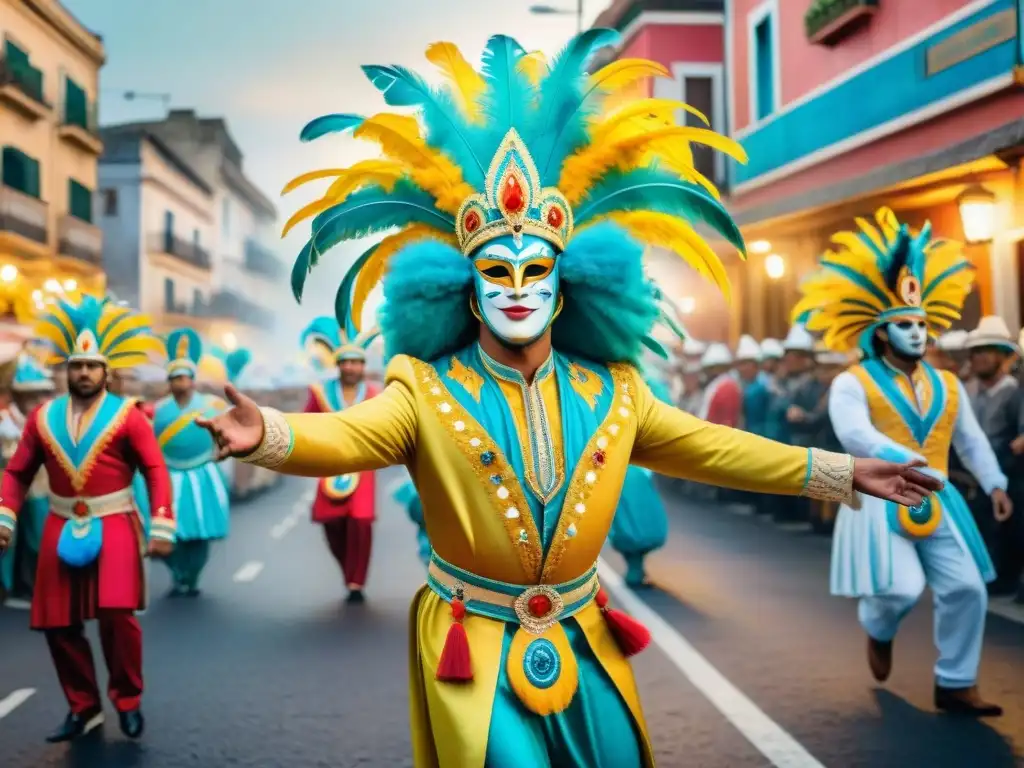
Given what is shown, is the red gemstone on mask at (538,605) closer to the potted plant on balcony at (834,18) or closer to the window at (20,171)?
the potted plant on balcony at (834,18)

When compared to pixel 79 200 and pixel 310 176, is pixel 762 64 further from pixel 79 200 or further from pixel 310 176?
pixel 79 200

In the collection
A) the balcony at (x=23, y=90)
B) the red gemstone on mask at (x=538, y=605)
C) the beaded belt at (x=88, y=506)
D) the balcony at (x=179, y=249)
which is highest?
the balcony at (x=23, y=90)

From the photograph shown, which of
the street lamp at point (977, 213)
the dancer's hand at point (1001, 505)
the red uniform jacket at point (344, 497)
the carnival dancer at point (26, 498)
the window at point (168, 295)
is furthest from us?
the window at point (168, 295)

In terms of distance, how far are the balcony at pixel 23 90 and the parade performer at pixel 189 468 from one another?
19286 millimetres

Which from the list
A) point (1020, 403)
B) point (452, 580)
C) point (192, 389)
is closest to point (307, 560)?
point (192, 389)

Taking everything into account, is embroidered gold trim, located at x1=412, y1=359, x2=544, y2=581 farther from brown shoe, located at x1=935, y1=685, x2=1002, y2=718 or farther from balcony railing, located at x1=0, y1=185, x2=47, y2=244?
balcony railing, located at x1=0, y1=185, x2=47, y2=244

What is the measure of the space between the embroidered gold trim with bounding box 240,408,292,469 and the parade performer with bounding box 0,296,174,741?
3139mm

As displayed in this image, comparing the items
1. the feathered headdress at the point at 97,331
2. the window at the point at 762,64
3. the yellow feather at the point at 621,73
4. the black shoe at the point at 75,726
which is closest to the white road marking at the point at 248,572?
the feathered headdress at the point at 97,331

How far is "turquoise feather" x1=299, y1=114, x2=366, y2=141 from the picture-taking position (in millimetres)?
3994

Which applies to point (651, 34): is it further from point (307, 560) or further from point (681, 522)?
point (307, 560)

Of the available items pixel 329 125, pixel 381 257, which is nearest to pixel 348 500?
pixel 381 257

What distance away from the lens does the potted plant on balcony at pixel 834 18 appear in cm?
1664

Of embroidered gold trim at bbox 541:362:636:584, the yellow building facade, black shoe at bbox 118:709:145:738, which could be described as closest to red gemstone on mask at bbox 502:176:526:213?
embroidered gold trim at bbox 541:362:636:584

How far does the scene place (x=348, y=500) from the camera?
9961mm
